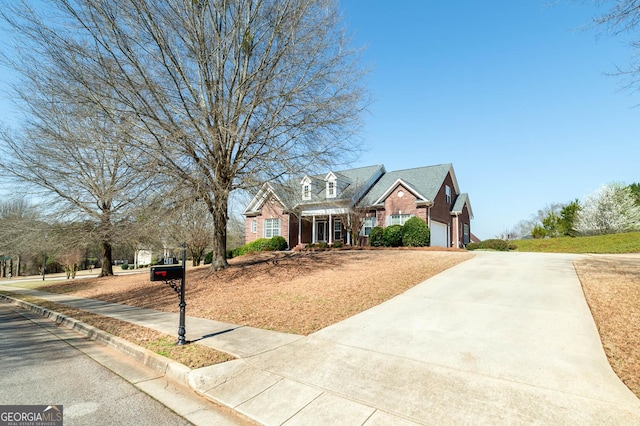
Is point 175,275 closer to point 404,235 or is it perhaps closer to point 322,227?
point 404,235

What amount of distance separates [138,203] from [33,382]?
7518 mm

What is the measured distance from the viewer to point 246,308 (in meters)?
7.76

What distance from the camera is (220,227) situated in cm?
1238

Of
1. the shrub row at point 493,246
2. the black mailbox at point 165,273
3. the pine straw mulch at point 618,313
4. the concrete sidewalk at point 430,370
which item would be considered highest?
the black mailbox at point 165,273

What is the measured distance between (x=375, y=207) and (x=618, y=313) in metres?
18.7

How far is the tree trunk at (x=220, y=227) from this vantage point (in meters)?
10.8

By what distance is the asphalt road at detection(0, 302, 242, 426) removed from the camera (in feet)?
11.2

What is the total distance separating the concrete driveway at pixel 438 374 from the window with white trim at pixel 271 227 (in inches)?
864

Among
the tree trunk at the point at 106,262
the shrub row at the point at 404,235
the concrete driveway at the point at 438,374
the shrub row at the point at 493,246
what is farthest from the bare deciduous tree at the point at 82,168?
the shrub row at the point at 493,246

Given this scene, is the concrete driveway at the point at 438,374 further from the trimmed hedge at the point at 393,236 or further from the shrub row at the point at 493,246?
the shrub row at the point at 493,246

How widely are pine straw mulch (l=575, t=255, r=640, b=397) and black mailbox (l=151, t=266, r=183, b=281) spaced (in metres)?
6.48

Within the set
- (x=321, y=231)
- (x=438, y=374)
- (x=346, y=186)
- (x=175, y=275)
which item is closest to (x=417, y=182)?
(x=346, y=186)

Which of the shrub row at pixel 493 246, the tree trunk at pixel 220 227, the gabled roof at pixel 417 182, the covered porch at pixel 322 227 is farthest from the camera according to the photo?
the covered porch at pixel 322 227

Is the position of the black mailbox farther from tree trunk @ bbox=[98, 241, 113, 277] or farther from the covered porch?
tree trunk @ bbox=[98, 241, 113, 277]
